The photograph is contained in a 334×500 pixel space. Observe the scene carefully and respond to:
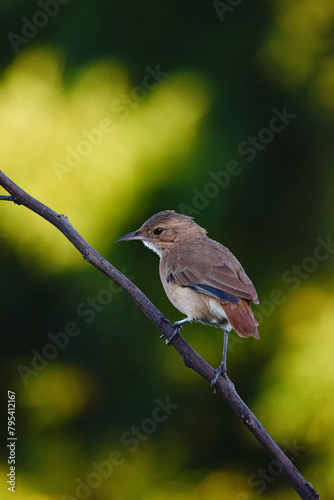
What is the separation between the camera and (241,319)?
296 cm

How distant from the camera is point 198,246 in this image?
12.3 ft

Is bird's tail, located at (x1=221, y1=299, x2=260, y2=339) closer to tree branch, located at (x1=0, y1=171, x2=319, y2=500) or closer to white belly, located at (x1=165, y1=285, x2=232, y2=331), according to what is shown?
white belly, located at (x1=165, y1=285, x2=232, y2=331)

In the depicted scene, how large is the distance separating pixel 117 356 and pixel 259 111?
7.76 feet

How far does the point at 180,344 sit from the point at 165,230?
1614 millimetres

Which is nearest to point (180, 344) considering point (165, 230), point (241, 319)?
point (241, 319)

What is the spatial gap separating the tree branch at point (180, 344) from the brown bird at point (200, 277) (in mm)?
518

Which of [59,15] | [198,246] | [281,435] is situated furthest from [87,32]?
[281,435]

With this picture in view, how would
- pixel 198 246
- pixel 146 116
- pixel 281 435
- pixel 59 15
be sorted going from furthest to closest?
pixel 59 15 → pixel 146 116 → pixel 281 435 → pixel 198 246

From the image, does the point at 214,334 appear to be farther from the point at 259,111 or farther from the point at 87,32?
the point at 87,32

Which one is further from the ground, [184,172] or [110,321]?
[184,172]

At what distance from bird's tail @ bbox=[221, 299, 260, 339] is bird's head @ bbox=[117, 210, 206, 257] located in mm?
920

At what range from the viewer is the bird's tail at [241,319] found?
9.43ft

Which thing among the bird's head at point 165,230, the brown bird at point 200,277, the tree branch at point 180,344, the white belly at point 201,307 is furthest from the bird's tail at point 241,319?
the bird's head at point 165,230

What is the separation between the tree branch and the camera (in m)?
1.91
